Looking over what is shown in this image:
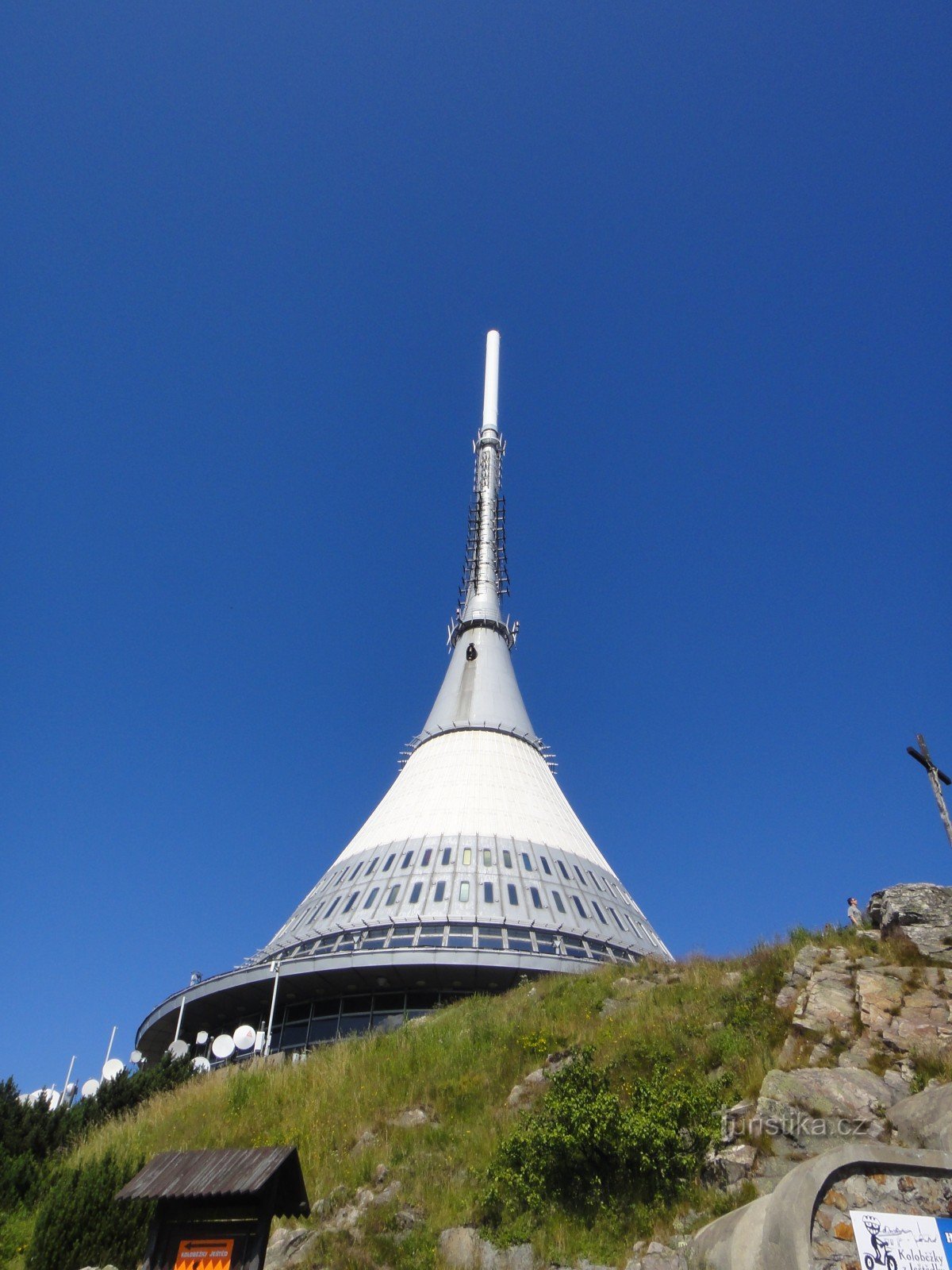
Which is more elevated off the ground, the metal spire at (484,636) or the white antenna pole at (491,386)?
the white antenna pole at (491,386)

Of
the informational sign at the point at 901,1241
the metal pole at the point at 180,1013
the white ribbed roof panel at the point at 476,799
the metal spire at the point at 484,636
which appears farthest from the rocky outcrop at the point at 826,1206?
the metal spire at the point at 484,636

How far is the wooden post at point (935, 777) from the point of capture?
21453 mm

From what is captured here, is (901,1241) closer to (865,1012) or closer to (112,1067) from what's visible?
(865,1012)

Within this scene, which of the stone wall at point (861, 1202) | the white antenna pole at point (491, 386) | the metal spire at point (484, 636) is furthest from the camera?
the white antenna pole at point (491, 386)

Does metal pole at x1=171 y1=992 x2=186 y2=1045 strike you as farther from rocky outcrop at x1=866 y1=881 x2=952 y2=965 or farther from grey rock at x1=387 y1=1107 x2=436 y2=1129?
rocky outcrop at x1=866 y1=881 x2=952 y2=965

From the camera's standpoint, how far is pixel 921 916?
16.5m

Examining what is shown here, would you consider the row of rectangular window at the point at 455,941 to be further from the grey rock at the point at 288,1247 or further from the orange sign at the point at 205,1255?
the orange sign at the point at 205,1255

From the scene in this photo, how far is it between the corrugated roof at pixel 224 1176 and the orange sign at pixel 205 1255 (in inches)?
17.5

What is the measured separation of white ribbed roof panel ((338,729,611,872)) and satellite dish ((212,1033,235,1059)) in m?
10.0

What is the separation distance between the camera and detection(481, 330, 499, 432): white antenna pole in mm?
63938

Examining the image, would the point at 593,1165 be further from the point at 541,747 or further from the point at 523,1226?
the point at 541,747

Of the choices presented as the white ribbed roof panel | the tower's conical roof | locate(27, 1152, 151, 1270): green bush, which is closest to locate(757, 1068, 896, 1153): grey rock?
locate(27, 1152, 151, 1270): green bush

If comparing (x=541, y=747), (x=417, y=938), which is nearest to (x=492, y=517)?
(x=541, y=747)

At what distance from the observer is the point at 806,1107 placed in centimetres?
1250
